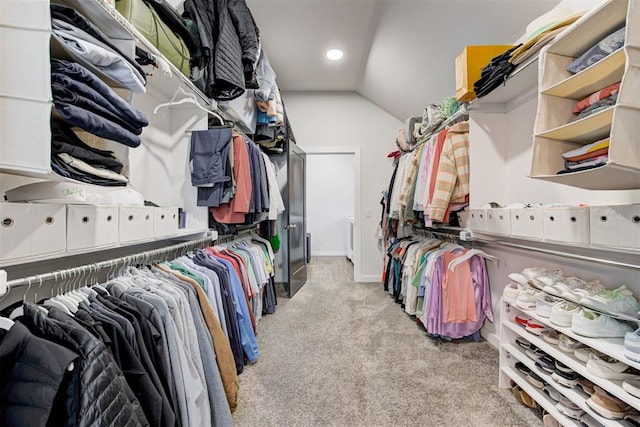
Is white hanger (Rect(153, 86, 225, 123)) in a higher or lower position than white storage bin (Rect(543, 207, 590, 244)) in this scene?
higher

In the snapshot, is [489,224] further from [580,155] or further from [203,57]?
[203,57]

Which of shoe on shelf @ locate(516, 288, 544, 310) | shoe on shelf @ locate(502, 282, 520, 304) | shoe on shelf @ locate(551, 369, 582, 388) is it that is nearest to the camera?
shoe on shelf @ locate(551, 369, 582, 388)

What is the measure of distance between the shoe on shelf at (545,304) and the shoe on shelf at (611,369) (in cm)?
25

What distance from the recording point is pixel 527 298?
148 cm

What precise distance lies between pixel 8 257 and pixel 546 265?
2297mm

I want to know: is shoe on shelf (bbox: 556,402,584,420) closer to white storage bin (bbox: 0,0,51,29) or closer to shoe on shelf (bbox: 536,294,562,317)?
shoe on shelf (bbox: 536,294,562,317)

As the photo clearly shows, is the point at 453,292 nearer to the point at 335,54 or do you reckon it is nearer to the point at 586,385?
the point at 586,385

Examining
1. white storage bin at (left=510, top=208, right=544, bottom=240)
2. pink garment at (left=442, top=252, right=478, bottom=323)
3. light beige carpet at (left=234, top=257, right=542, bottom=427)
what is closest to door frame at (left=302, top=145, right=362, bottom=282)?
light beige carpet at (left=234, top=257, right=542, bottom=427)

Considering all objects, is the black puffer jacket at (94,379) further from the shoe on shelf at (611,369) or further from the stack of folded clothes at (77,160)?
the shoe on shelf at (611,369)

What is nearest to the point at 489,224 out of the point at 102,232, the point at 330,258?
the point at 102,232

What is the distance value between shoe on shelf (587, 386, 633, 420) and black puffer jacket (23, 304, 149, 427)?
5.12 ft

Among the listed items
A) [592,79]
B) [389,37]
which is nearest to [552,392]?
[592,79]

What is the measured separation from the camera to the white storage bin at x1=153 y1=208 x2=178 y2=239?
1268mm

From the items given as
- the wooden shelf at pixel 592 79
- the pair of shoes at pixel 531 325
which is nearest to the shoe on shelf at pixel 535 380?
the pair of shoes at pixel 531 325
